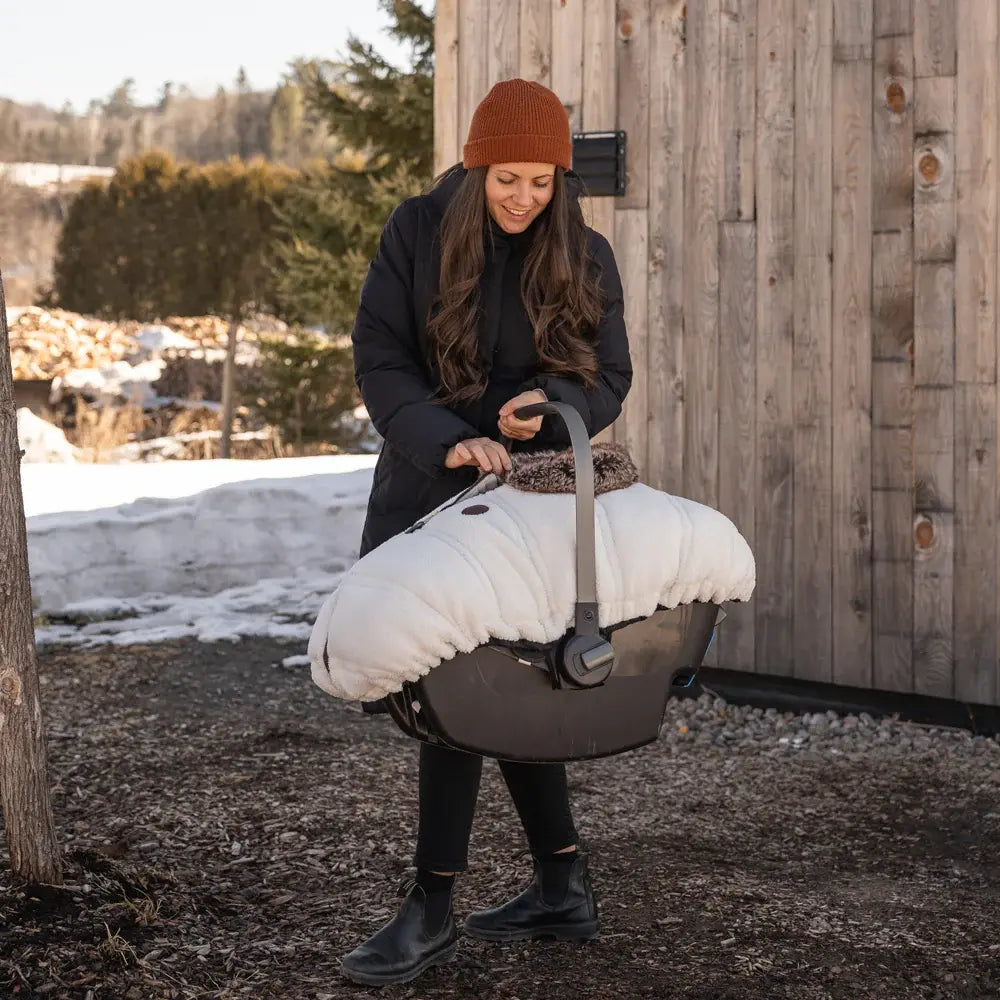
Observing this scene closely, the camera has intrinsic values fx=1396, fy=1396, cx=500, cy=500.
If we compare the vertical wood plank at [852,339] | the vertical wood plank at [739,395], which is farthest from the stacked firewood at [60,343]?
the vertical wood plank at [852,339]

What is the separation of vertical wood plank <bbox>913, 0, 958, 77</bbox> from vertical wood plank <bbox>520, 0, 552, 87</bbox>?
127 centimetres

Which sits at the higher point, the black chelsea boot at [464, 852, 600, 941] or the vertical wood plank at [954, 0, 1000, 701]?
the vertical wood plank at [954, 0, 1000, 701]

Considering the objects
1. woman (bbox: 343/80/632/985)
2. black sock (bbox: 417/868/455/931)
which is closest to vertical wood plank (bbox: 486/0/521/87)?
woman (bbox: 343/80/632/985)

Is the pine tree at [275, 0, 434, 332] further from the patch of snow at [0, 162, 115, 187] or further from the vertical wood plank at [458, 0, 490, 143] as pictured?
the patch of snow at [0, 162, 115, 187]

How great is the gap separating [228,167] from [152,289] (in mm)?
2045

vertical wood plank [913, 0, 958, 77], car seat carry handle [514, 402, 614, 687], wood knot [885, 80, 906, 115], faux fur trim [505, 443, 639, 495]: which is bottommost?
car seat carry handle [514, 402, 614, 687]

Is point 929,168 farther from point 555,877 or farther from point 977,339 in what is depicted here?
point 555,877

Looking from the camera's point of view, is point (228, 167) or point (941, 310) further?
point (228, 167)

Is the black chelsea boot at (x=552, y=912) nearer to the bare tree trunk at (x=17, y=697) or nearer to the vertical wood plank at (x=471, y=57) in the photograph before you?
the bare tree trunk at (x=17, y=697)

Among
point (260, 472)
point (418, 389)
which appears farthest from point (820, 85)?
point (260, 472)

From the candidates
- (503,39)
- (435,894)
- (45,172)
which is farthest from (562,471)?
(45,172)

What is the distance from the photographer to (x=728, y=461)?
15.6 feet

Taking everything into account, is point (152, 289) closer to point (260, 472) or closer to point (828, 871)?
point (260, 472)

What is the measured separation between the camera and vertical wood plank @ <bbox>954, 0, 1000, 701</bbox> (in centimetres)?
425
